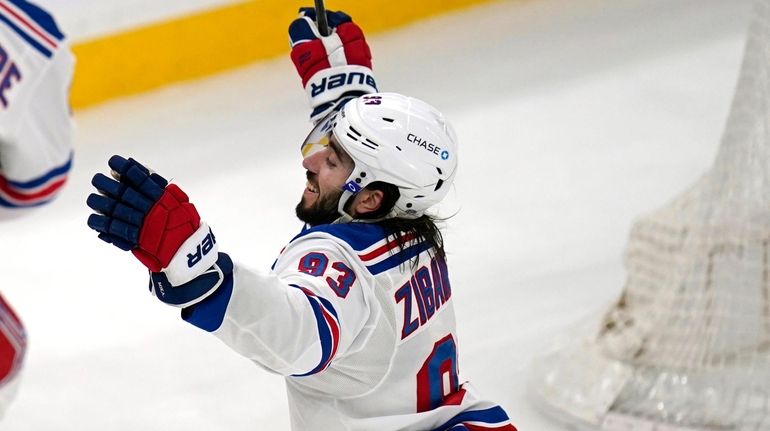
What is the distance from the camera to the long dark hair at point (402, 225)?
7.50 ft

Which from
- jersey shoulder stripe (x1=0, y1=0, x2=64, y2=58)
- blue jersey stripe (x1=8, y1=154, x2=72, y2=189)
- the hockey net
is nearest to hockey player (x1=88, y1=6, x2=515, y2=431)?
blue jersey stripe (x1=8, y1=154, x2=72, y2=189)

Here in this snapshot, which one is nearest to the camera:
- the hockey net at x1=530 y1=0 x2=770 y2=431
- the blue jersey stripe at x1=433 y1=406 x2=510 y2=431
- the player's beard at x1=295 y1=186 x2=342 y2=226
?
the player's beard at x1=295 y1=186 x2=342 y2=226

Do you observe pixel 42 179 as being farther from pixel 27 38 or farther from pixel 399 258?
pixel 399 258

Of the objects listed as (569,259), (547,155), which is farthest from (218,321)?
(547,155)

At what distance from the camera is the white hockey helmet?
224cm

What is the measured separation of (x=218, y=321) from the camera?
1923 millimetres

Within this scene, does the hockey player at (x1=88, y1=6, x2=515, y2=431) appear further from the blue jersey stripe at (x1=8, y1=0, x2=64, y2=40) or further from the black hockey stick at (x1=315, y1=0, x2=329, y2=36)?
the black hockey stick at (x1=315, y1=0, x2=329, y2=36)

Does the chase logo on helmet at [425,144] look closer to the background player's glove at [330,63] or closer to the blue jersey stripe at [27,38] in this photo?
the background player's glove at [330,63]

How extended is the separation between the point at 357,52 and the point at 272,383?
111 cm

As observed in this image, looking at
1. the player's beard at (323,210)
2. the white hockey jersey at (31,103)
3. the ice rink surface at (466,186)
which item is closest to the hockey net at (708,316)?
the ice rink surface at (466,186)

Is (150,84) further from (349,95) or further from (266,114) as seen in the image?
(349,95)

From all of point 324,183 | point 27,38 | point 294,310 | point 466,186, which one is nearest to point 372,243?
point 324,183

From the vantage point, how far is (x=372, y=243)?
2232 mm

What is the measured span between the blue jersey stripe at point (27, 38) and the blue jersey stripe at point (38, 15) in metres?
0.02
